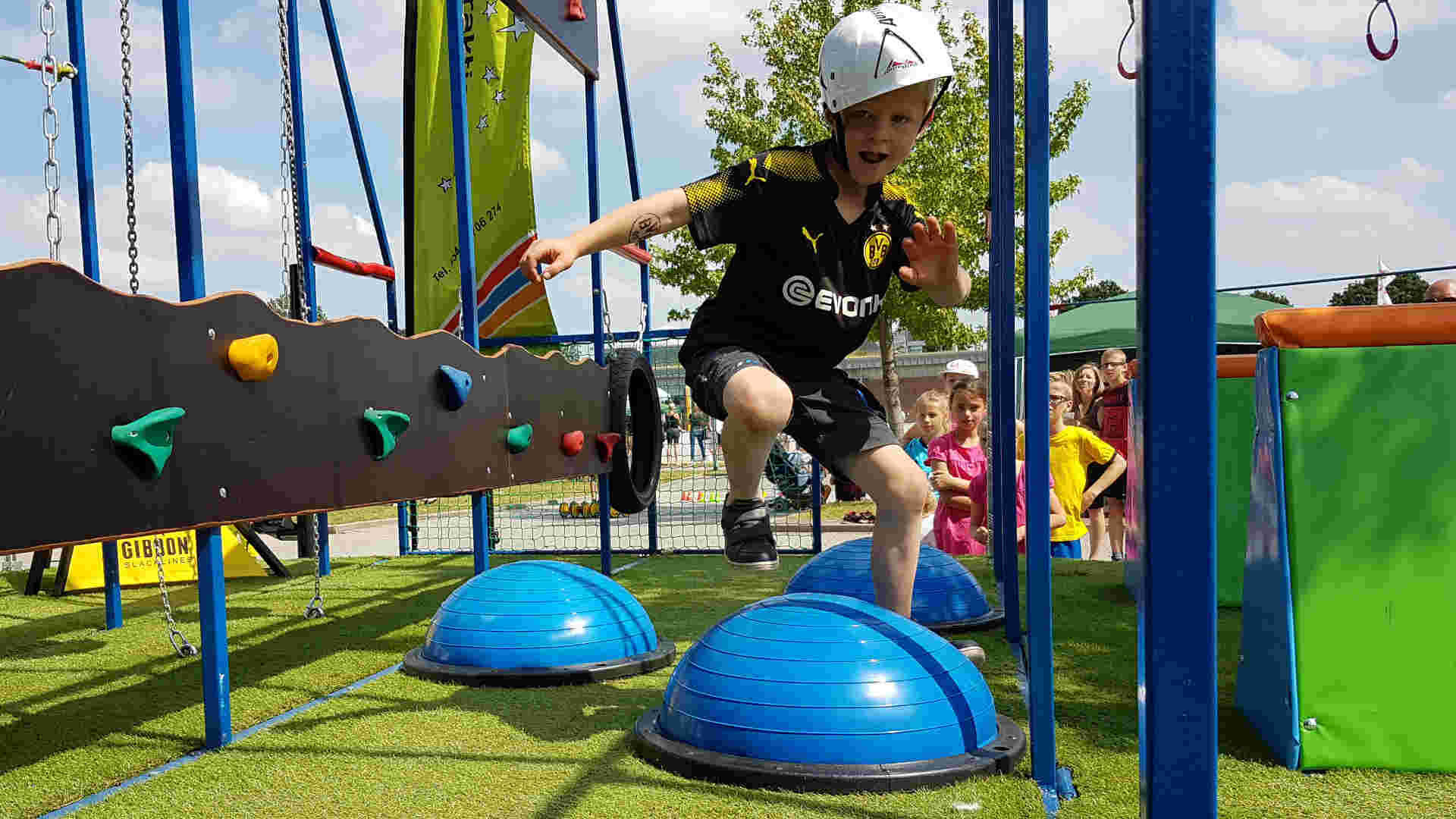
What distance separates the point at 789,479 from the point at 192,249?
821cm

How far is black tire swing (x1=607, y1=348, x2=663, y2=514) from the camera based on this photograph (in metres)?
7.54

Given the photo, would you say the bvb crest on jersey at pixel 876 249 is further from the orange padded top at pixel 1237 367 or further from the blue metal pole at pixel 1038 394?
the orange padded top at pixel 1237 367

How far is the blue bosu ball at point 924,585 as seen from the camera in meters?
5.04

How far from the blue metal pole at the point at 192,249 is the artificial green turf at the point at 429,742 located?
22 cm

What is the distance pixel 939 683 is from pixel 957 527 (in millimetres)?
4973

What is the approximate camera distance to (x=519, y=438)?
→ 587cm

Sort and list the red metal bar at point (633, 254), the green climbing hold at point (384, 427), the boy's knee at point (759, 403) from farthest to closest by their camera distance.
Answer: the red metal bar at point (633, 254)
the green climbing hold at point (384, 427)
the boy's knee at point (759, 403)

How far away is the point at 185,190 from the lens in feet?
12.5

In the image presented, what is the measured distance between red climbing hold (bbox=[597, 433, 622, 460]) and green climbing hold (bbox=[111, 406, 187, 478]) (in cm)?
402

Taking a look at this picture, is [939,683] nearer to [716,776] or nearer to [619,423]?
[716,776]

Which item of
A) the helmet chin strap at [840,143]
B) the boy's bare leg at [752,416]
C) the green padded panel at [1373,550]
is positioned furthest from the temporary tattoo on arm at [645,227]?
the green padded panel at [1373,550]

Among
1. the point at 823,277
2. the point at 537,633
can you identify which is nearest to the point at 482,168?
the point at 537,633

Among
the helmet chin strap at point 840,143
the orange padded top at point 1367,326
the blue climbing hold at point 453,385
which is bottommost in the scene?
the blue climbing hold at point 453,385

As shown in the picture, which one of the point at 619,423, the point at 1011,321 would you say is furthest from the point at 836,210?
the point at 619,423
